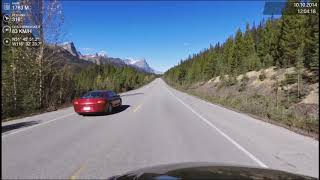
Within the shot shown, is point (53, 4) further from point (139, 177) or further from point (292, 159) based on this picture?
point (139, 177)

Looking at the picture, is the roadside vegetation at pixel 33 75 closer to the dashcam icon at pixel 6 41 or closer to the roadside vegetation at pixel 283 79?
the dashcam icon at pixel 6 41

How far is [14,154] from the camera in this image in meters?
8.51

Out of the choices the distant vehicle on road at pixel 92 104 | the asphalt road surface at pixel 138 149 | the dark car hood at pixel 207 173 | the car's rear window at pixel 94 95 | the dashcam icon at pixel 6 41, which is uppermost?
the dashcam icon at pixel 6 41

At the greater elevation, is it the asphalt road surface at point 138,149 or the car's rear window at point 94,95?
the car's rear window at point 94,95

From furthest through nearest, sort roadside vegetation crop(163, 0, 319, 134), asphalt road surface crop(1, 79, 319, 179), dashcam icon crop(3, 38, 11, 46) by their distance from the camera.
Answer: dashcam icon crop(3, 38, 11, 46)
roadside vegetation crop(163, 0, 319, 134)
asphalt road surface crop(1, 79, 319, 179)

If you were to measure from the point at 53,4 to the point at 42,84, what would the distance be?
18.8 feet

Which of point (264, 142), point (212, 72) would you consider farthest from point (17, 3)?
point (212, 72)

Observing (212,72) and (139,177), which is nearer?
(139,177)

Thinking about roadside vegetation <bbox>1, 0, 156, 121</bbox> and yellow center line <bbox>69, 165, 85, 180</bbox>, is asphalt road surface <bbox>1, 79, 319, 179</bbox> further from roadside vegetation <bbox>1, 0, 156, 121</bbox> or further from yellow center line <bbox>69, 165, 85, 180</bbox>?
roadside vegetation <bbox>1, 0, 156, 121</bbox>

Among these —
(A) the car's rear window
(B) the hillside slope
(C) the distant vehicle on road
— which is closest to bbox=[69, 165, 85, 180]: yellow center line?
(B) the hillside slope

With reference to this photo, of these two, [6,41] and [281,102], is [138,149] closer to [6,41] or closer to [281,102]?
[6,41]

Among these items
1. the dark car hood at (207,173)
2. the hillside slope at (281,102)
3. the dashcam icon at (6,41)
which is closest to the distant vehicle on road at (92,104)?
the hillside slope at (281,102)

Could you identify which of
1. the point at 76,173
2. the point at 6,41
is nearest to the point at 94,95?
the point at 6,41

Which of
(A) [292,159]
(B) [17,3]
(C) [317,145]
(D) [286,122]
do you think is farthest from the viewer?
(B) [17,3]
